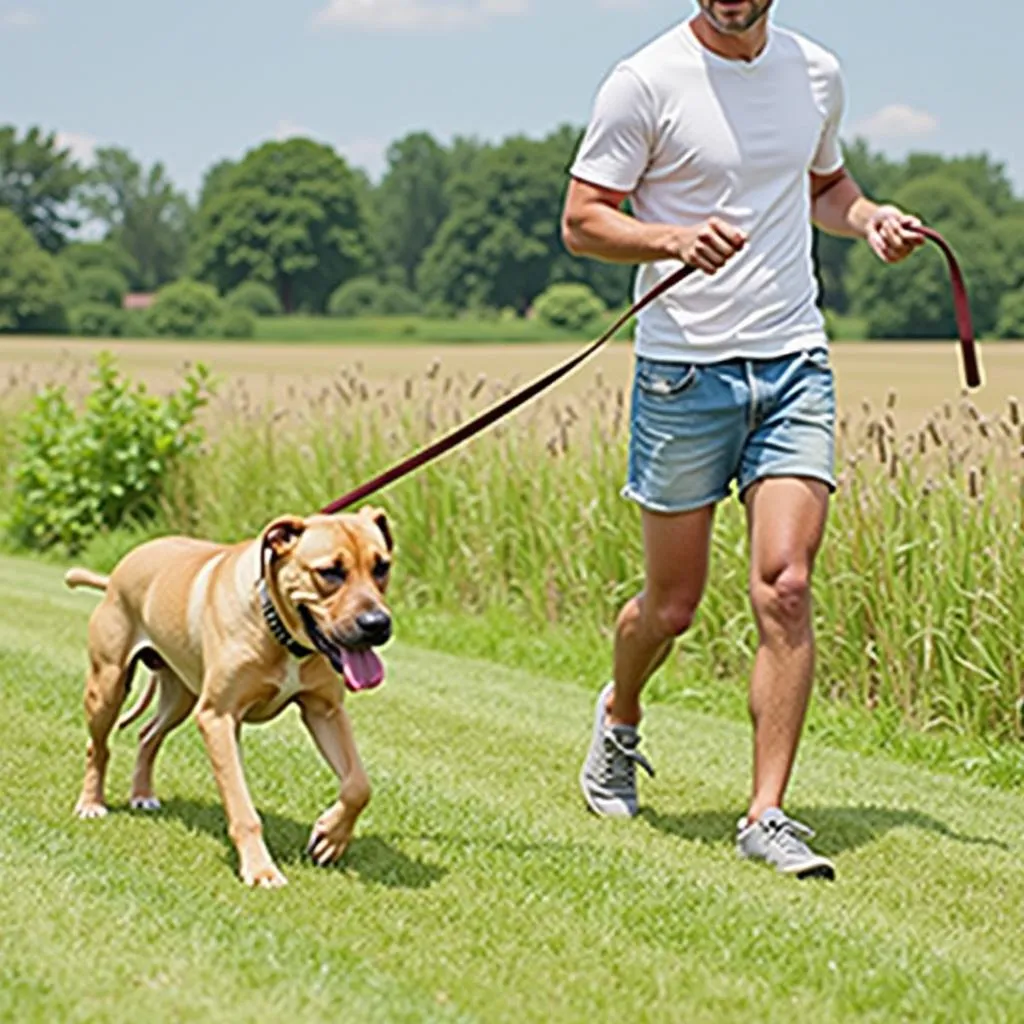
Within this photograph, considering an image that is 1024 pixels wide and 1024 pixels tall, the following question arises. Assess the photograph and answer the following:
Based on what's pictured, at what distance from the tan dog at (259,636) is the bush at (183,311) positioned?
254 ft

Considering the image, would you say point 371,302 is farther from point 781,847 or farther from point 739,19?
point 781,847

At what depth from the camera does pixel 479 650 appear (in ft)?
30.7

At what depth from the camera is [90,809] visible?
17.6 feet

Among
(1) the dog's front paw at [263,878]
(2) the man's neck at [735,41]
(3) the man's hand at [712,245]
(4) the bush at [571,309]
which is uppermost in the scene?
(2) the man's neck at [735,41]

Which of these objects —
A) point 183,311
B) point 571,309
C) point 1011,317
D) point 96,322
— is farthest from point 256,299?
point 1011,317

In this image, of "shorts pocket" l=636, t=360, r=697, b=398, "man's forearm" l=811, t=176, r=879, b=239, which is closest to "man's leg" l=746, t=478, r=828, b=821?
"shorts pocket" l=636, t=360, r=697, b=398

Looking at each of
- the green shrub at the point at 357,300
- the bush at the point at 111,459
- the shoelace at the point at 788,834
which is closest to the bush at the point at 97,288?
the green shrub at the point at 357,300

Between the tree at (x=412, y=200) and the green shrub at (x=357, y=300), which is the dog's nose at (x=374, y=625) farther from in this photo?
the tree at (x=412, y=200)

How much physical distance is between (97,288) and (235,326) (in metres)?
22.3

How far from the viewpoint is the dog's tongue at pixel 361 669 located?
4.33 metres

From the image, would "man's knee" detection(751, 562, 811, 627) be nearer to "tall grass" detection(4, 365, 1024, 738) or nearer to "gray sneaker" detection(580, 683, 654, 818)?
"gray sneaker" detection(580, 683, 654, 818)

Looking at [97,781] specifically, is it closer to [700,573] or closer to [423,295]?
[700,573]

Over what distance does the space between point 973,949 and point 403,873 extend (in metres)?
1.43

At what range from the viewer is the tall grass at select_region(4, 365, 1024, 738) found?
740 cm
